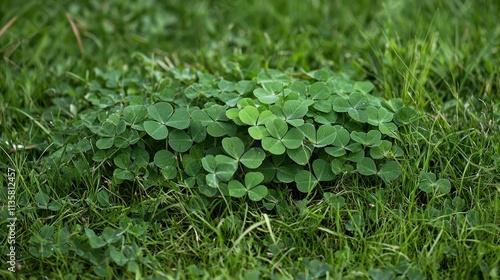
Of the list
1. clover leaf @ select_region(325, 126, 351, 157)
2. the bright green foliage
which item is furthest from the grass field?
clover leaf @ select_region(325, 126, 351, 157)

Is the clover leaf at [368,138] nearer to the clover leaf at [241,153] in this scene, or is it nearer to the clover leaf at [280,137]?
the clover leaf at [280,137]

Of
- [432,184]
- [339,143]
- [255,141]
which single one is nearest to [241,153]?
[255,141]

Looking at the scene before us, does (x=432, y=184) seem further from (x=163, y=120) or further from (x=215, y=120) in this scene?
(x=163, y=120)

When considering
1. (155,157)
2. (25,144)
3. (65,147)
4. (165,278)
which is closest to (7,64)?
(25,144)

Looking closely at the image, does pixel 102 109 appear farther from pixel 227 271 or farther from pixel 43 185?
pixel 227 271

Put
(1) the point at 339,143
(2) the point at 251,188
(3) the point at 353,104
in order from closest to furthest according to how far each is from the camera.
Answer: (2) the point at 251,188
(1) the point at 339,143
(3) the point at 353,104
